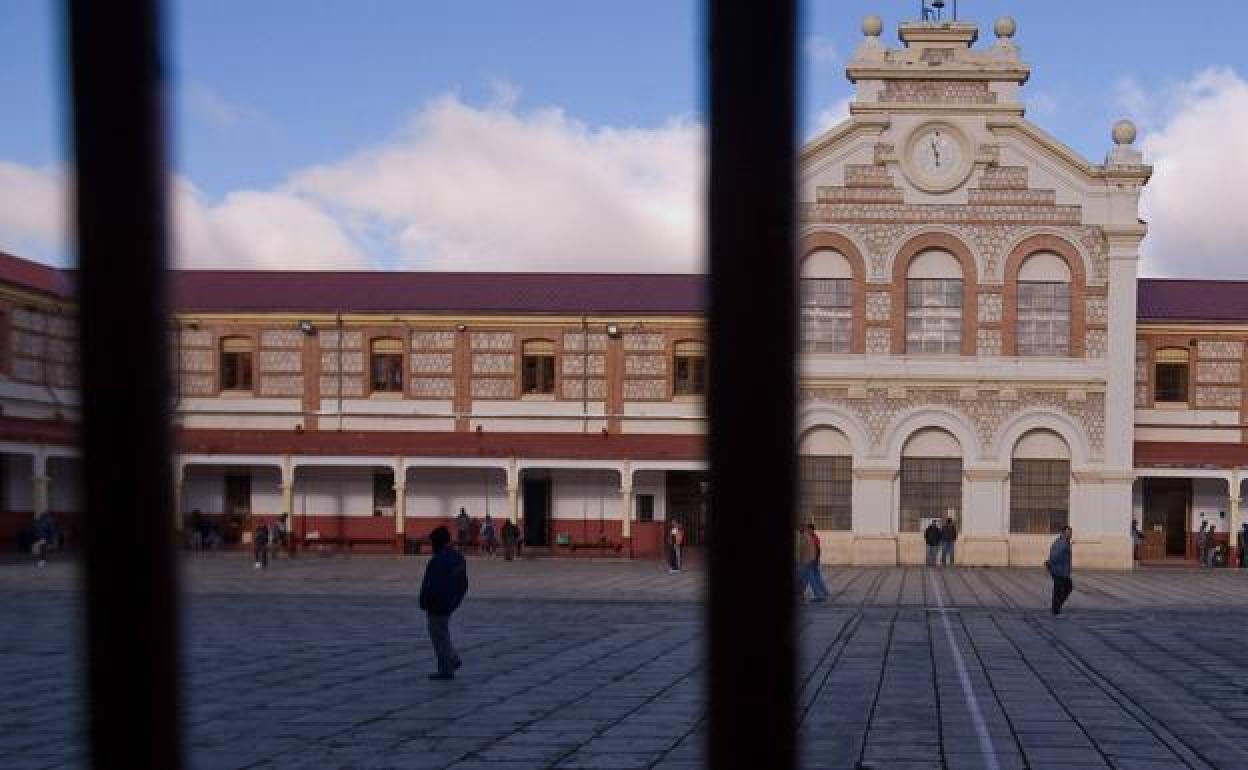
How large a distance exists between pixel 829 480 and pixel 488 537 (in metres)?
9.87

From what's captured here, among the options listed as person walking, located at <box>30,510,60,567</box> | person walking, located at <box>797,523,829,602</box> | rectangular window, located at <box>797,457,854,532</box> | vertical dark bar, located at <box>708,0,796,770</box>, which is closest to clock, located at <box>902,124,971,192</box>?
rectangular window, located at <box>797,457,854,532</box>

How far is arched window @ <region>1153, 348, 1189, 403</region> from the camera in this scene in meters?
44.1

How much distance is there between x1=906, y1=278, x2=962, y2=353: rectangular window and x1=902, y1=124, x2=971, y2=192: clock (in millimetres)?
2660

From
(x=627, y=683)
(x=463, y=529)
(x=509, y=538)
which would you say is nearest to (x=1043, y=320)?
(x=509, y=538)

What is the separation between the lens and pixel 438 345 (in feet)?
149

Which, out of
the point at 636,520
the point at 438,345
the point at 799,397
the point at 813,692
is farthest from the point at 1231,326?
the point at 799,397

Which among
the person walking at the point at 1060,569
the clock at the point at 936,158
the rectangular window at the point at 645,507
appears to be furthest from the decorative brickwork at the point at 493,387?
the person walking at the point at 1060,569

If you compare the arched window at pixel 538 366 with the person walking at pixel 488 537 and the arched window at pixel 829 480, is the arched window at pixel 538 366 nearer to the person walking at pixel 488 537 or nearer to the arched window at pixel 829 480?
the person walking at pixel 488 537

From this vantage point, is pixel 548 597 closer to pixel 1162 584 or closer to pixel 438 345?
pixel 1162 584

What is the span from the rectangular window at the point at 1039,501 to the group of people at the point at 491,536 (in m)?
13.7

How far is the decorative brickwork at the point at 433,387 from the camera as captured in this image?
45.4m

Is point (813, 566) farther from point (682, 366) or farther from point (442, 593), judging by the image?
point (682, 366)

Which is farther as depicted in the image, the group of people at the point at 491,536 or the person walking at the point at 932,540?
the group of people at the point at 491,536

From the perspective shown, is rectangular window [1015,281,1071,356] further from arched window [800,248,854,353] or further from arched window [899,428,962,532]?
arched window [800,248,854,353]
